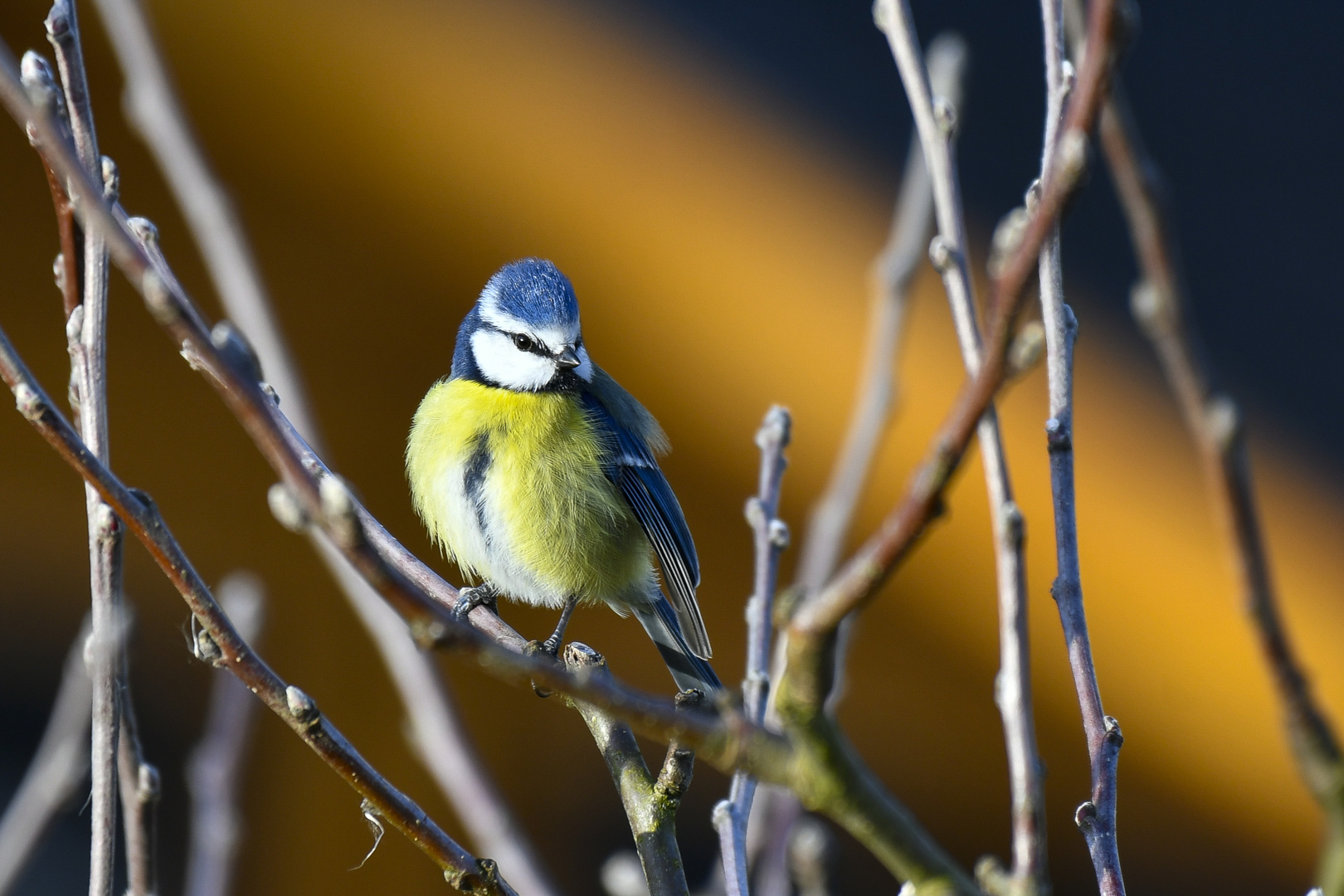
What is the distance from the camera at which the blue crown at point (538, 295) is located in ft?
6.41

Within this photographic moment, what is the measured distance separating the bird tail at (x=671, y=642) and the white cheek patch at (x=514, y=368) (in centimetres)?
42

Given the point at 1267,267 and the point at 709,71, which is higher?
the point at 709,71

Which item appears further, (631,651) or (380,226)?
(631,651)

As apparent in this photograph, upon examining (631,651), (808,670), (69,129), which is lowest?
(631,651)

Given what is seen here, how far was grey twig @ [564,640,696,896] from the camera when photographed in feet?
3.03

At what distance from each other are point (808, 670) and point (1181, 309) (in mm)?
213

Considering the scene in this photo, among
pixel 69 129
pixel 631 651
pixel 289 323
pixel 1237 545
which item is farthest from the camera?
pixel 631 651

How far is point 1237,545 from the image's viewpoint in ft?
1.51

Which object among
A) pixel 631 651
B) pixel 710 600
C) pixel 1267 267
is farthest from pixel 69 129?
pixel 1267 267

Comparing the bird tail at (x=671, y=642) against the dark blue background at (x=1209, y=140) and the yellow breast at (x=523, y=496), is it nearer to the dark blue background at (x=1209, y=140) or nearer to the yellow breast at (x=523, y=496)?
the yellow breast at (x=523, y=496)

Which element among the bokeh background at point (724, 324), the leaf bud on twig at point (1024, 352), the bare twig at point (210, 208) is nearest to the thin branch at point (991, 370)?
the leaf bud on twig at point (1024, 352)

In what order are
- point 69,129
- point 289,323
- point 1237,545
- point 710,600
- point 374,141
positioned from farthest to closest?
point 710,600, point 289,323, point 374,141, point 69,129, point 1237,545

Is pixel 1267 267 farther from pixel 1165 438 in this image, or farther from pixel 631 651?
pixel 631 651

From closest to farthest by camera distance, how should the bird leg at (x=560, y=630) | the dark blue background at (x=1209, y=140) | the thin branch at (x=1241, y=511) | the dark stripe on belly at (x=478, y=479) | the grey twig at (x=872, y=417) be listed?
1. the thin branch at (x=1241, y=511)
2. the grey twig at (x=872, y=417)
3. the bird leg at (x=560, y=630)
4. the dark stripe on belly at (x=478, y=479)
5. the dark blue background at (x=1209, y=140)
